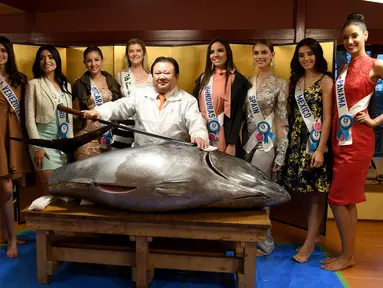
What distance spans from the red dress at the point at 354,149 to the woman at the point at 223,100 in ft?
2.44

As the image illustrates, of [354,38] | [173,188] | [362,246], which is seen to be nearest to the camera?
[173,188]

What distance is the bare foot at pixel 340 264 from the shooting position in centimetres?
285

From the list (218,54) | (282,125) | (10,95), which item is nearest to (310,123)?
(282,125)

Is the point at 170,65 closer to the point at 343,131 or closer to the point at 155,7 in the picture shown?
the point at 343,131

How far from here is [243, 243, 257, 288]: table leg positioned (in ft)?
7.45

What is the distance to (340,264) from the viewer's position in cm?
287

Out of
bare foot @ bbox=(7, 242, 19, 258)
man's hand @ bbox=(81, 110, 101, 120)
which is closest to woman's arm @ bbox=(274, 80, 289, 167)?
man's hand @ bbox=(81, 110, 101, 120)

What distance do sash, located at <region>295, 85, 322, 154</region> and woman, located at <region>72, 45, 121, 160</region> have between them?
1.59m

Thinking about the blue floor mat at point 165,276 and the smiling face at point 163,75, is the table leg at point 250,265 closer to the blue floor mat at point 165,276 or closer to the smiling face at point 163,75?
the blue floor mat at point 165,276

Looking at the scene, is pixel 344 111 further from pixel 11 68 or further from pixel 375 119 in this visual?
pixel 11 68

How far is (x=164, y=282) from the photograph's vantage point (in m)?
2.59

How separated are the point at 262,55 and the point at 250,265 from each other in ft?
5.22

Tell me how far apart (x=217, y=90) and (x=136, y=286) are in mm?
1596

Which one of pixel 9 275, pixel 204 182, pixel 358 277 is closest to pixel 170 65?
pixel 204 182
